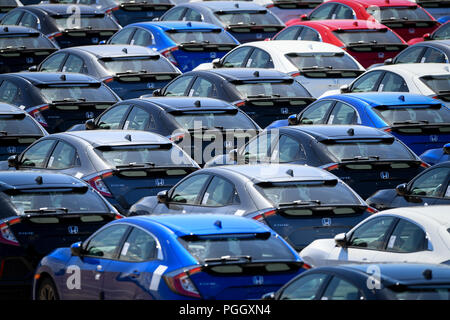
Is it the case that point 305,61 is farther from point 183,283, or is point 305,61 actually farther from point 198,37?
point 183,283

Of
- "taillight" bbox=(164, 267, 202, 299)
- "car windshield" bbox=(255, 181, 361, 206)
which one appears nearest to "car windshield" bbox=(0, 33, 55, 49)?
"car windshield" bbox=(255, 181, 361, 206)

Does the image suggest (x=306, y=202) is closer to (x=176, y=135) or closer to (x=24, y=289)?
(x=24, y=289)

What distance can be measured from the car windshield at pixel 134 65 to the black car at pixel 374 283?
15.2 meters

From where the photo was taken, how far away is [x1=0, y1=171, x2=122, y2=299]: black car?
13.5 metres

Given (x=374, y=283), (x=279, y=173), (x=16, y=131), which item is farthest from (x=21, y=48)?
(x=374, y=283)

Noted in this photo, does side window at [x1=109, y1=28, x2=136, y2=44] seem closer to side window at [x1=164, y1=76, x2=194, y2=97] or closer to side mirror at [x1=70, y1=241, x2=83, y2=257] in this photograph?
side window at [x1=164, y1=76, x2=194, y2=97]

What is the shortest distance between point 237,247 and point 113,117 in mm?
9043

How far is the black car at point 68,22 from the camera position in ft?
101

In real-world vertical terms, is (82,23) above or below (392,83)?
above

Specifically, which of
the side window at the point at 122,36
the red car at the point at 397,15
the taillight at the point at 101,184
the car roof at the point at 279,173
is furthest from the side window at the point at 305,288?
the red car at the point at 397,15

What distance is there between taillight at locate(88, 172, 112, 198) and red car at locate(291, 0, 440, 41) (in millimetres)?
14525

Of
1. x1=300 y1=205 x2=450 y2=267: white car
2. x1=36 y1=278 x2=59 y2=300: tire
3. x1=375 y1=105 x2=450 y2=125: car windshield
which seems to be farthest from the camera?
x1=375 y1=105 x2=450 y2=125: car windshield

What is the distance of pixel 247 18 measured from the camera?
30984 mm

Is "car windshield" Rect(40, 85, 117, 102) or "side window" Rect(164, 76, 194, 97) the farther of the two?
"side window" Rect(164, 76, 194, 97)
